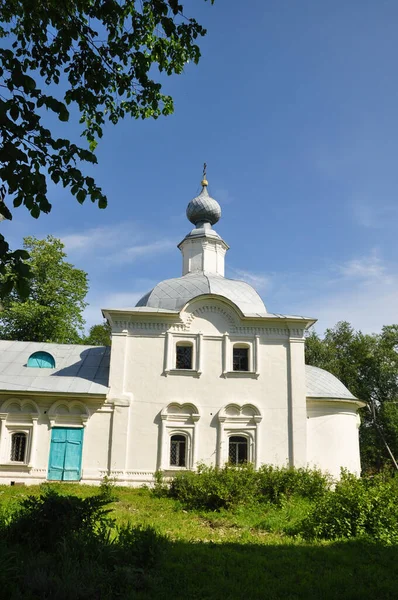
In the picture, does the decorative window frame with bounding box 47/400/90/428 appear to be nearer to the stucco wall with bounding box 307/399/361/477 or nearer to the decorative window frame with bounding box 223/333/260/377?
the decorative window frame with bounding box 223/333/260/377

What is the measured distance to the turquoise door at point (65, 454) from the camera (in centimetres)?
1470

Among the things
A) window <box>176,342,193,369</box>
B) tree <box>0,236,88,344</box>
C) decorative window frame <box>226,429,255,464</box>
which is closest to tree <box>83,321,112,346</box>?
tree <box>0,236,88,344</box>

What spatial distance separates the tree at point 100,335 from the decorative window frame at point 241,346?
14909 millimetres

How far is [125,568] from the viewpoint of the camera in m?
5.71

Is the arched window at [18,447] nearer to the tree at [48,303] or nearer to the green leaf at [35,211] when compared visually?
the tree at [48,303]

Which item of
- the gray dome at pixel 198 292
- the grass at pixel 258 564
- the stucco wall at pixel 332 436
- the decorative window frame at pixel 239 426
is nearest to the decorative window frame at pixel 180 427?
the decorative window frame at pixel 239 426

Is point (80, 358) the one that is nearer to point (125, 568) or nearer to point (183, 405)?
point (183, 405)

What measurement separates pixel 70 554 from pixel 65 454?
9330mm

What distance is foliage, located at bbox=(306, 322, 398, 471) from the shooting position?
96.0ft

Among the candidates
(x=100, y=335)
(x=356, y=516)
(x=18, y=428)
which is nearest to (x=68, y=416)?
(x=18, y=428)

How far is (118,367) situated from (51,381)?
207 centimetres

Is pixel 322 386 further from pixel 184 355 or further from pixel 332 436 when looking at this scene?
pixel 184 355

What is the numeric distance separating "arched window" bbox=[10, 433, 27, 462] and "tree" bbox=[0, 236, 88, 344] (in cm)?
899

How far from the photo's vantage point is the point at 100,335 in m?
30.7
